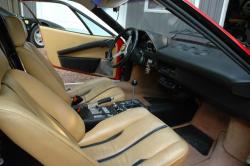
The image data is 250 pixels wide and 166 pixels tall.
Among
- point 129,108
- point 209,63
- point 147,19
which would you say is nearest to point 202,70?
point 209,63

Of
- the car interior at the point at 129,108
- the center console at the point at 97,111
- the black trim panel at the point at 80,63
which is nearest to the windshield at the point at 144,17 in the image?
the car interior at the point at 129,108

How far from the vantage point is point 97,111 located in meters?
1.57

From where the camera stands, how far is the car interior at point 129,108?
63 cm

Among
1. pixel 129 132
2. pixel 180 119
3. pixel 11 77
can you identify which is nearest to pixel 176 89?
pixel 180 119

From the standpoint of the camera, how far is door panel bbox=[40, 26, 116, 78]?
2.49 metres

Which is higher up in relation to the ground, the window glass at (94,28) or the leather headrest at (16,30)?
the leather headrest at (16,30)

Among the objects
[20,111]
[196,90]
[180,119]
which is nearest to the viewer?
[20,111]

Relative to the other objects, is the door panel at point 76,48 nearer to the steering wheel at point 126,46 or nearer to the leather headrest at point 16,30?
the steering wheel at point 126,46

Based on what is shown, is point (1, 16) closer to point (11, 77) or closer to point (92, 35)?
point (11, 77)

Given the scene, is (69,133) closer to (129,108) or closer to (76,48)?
(129,108)

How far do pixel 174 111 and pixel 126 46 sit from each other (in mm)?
724

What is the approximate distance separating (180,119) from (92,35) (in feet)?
4.19

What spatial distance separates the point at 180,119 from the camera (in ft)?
6.44

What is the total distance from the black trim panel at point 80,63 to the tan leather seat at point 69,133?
1.26 m
